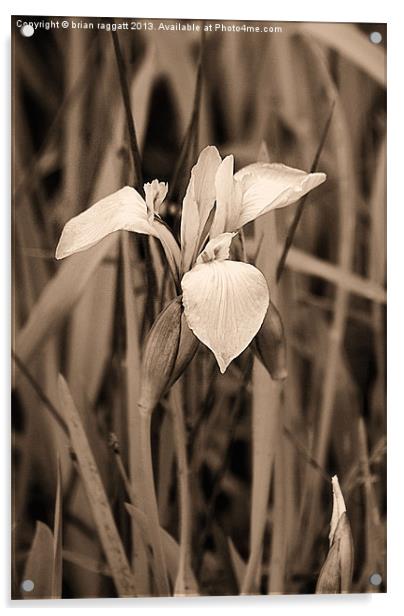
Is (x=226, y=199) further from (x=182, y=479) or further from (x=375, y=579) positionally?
(x=375, y=579)

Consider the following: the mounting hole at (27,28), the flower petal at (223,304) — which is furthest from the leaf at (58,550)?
the mounting hole at (27,28)

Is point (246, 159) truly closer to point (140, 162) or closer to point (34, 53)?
point (140, 162)

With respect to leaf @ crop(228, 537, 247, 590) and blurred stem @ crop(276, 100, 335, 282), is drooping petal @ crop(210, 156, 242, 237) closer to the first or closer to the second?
blurred stem @ crop(276, 100, 335, 282)

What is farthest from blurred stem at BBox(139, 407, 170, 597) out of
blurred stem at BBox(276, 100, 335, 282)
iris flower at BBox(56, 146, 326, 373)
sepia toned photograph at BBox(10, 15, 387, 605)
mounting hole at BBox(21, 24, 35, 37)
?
mounting hole at BBox(21, 24, 35, 37)

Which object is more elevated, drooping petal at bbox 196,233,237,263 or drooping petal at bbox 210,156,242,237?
drooping petal at bbox 210,156,242,237

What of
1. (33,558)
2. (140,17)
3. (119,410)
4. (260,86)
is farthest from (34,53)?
(33,558)

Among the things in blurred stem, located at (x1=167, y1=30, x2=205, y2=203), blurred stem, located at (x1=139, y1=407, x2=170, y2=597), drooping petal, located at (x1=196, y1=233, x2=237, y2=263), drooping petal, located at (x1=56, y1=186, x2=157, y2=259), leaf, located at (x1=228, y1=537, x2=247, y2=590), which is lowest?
leaf, located at (x1=228, y1=537, x2=247, y2=590)
